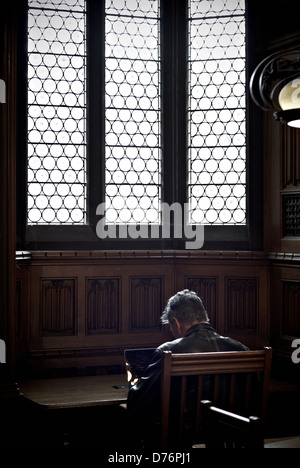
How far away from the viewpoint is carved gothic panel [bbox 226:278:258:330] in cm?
552

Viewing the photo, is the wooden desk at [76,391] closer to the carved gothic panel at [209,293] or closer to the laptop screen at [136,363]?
the laptop screen at [136,363]

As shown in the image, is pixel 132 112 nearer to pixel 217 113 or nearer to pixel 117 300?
pixel 217 113

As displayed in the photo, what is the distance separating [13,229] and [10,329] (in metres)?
0.68

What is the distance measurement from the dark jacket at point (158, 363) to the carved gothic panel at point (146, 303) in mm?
1950

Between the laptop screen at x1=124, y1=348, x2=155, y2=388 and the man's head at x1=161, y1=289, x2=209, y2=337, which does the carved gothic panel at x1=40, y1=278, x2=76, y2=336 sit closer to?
the laptop screen at x1=124, y1=348, x2=155, y2=388

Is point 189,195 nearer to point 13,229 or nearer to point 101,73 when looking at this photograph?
point 101,73

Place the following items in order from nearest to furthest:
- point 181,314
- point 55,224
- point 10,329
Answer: point 181,314 < point 10,329 < point 55,224

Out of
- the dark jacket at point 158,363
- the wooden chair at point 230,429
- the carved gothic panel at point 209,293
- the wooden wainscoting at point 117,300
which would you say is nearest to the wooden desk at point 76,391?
the wooden wainscoting at point 117,300

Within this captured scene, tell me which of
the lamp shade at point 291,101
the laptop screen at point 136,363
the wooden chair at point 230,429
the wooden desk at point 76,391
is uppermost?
the lamp shade at point 291,101

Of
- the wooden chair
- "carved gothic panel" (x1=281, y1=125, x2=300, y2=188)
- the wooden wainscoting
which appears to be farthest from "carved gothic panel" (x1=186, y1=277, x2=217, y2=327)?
the wooden chair

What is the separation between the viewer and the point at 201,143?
5.72 metres

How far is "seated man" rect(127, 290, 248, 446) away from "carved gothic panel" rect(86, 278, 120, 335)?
1.62 meters

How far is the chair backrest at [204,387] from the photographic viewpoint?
10.3 ft
